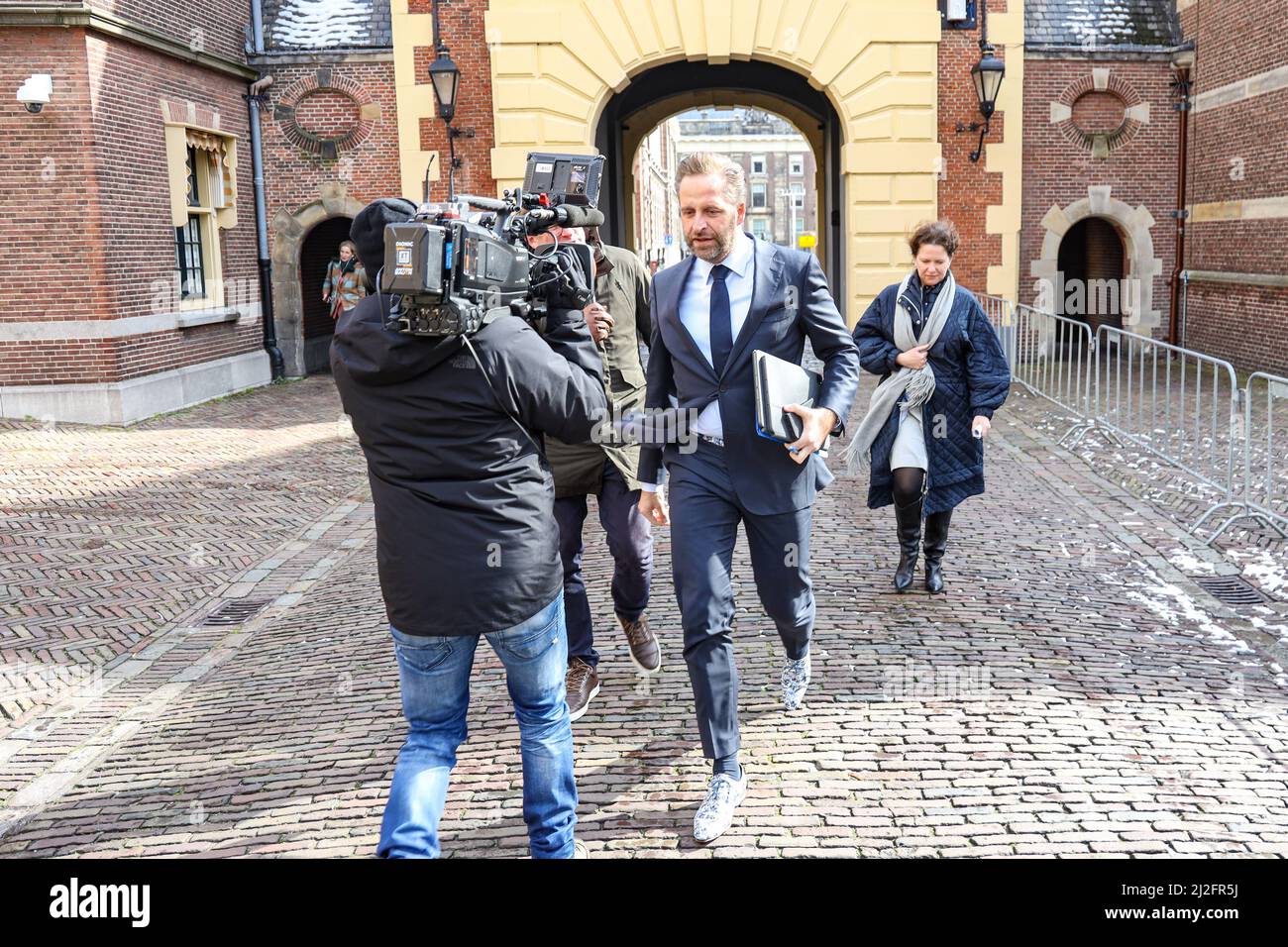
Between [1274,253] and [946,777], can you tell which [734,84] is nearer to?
[1274,253]

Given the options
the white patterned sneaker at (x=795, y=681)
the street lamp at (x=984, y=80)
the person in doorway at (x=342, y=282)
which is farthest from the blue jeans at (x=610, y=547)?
the street lamp at (x=984, y=80)

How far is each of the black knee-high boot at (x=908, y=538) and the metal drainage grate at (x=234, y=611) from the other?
3752 millimetres

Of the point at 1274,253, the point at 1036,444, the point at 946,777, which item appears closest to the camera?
the point at 946,777

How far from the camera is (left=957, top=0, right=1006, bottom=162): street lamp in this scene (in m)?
16.3

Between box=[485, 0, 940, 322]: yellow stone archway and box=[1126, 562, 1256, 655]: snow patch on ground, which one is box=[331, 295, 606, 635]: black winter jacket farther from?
box=[485, 0, 940, 322]: yellow stone archway

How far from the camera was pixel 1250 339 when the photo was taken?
1669 cm

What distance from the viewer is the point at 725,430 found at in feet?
13.6

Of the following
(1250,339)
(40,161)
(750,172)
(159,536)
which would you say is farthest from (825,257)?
(750,172)

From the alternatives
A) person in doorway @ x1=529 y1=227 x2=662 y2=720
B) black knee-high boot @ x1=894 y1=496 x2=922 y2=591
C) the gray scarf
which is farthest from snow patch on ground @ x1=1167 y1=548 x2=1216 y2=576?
person in doorway @ x1=529 y1=227 x2=662 y2=720

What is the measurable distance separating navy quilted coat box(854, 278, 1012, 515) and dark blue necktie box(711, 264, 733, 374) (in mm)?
2353

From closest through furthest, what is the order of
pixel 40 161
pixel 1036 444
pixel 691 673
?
pixel 691 673 → pixel 1036 444 → pixel 40 161

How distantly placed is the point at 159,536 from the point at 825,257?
13.8 meters

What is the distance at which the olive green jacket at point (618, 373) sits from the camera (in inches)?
191

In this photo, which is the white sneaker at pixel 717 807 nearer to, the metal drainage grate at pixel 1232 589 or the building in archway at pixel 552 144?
the metal drainage grate at pixel 1232 589
